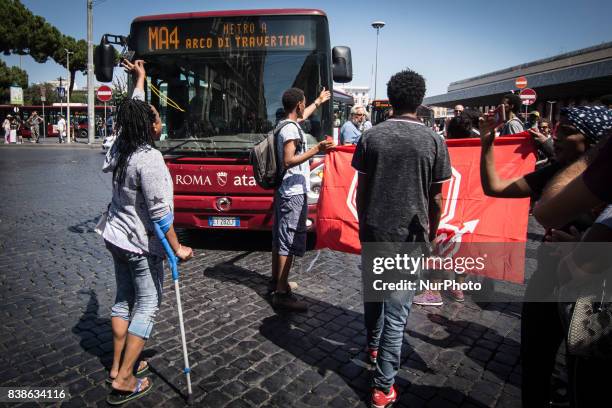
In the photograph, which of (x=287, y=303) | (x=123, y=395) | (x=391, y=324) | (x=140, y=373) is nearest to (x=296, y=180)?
(x=287, y=303)

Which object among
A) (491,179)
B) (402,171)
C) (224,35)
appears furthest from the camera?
(224,35)

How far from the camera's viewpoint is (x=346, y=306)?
171 inches

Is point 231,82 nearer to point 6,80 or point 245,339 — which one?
point 245,339

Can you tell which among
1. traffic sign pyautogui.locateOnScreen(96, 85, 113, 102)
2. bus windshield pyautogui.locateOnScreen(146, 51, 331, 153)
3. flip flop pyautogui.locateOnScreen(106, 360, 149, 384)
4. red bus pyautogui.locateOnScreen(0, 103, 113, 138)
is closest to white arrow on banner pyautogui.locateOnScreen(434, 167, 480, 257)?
bus windshield pyautogui.locateOnScreen(146, 51, 331, 153)

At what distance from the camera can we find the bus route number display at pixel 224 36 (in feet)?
19.0

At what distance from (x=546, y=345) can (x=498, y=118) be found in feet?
3.94

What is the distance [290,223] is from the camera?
4227 mm

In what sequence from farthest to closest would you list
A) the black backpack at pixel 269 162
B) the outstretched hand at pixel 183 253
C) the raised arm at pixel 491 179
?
the black backpack at pixel 269 162 < the outstretched hand at pixel 183 253 < the raised arm at pixel 491 179

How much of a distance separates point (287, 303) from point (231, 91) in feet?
10.1

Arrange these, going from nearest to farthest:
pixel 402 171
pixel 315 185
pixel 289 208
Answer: pixel 402 171 → pixel 289 208 → pixel 315 185

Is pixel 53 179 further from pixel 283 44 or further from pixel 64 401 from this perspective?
pixel 64 401

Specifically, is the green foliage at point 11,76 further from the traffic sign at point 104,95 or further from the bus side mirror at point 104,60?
the bus side mirror at point 104,60

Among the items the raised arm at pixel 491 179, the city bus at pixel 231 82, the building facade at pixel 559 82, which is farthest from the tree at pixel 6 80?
the raised arm at pixel 491 179

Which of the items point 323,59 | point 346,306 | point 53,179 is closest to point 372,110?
point 53,179
